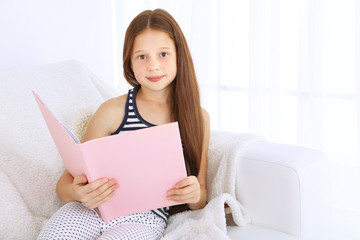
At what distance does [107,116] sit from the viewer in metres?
1.23

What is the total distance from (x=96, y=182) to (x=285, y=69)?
1.35 meters

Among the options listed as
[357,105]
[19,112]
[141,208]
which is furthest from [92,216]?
[357,105]

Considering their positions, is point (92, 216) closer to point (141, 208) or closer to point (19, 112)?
point (141, 208)

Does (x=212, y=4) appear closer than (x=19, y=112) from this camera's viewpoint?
No

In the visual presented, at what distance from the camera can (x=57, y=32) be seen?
181 cm

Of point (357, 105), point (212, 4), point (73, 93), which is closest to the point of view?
point (73, 93)

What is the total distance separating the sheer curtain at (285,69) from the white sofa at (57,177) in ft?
2.66

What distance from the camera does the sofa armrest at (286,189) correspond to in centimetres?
110

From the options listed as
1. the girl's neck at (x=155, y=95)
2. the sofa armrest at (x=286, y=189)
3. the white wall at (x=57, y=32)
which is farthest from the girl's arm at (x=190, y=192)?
the white wall at (x=57, y=32)

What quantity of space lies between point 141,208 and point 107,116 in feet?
0.98

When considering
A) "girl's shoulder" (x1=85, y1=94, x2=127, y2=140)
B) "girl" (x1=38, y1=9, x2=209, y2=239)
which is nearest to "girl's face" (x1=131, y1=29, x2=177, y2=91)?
"girl" (x1=38, y1=9, x2=209, y2=239)

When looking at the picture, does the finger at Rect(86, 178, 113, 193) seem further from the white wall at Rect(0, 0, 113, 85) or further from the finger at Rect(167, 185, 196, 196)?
the white wall at Rect(0, 0, 113, 85)

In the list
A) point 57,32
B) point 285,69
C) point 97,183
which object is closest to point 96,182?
point 97,183

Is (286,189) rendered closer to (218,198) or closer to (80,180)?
(218,198)
